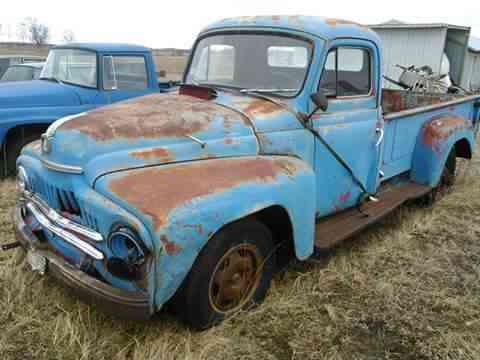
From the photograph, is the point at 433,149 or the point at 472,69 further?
the point at 472,69

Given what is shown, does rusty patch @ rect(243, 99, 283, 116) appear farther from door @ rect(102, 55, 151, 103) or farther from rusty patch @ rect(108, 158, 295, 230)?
door @ rect(102, 55, 151, 103)

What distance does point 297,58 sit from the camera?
3225 millimetres

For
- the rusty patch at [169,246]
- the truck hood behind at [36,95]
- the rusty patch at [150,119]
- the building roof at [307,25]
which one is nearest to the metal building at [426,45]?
the truck hood behind at [36,95]

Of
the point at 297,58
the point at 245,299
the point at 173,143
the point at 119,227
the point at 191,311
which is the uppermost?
the point at 297,58

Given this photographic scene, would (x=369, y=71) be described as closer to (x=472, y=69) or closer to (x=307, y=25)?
(x=307, y=25)

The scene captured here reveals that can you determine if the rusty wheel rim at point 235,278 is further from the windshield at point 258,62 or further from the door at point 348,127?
the windshield at point 258,62

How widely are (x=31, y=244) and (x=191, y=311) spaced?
43.0 inches

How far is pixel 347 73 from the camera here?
11.2 feet

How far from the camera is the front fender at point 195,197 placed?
2.09 m

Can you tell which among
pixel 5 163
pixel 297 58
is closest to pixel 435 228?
pixel 297 58

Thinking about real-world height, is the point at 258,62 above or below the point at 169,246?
above

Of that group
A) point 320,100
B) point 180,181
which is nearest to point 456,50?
point 320,100

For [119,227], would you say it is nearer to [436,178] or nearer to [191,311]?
[191,311]

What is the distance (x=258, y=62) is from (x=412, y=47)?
11298 millimetres
